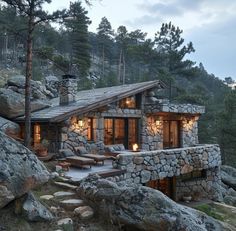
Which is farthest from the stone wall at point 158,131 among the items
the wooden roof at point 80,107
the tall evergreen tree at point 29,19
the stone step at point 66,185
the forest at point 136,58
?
the stone step at point 66,185

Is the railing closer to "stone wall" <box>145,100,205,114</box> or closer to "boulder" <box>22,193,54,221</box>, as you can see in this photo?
"stone wall" <box>145,100,205,114</box>

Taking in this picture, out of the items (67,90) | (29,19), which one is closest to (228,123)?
(67,90)

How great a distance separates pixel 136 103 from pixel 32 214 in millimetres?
13293

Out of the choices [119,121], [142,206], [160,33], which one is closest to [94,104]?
[119,121]

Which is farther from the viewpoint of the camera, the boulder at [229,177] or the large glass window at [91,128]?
the boulder at [229,177]

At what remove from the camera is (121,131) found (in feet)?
58.0

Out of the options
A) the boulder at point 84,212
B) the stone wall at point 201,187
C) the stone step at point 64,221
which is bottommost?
the stone wall at point 201,187

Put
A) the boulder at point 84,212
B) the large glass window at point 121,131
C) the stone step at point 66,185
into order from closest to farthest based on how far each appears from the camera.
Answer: the boulder at point 84,212, the stone step at point 66,185, the large glass window at point 121,131

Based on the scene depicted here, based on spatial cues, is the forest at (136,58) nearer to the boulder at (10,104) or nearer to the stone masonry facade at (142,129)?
the boulder at (10,104)

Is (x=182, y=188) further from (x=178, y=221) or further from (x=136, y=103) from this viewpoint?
(x=178, y=221)

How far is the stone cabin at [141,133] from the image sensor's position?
488 inches

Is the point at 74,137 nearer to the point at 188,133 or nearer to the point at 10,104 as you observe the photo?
the point at 10,104

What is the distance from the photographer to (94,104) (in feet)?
48.7

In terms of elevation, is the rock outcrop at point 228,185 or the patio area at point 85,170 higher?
the patio area at point 85,170
